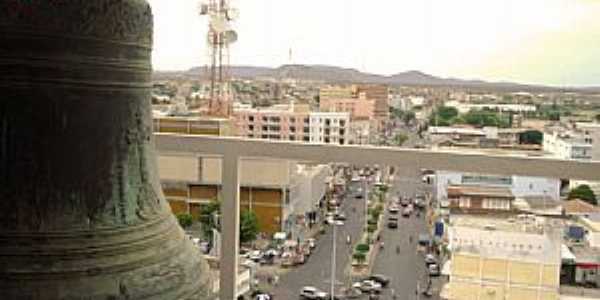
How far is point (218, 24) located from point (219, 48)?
9cm

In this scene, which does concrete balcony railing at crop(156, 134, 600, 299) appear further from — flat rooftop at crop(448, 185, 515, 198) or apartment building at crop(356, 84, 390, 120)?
apartment building at crop(356, 84, 390, 120)

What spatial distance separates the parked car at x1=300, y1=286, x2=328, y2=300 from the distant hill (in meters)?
0.72

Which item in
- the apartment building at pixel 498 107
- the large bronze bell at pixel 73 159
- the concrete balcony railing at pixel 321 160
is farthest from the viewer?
the apartment building at pixel 498 107

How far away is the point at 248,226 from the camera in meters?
2.28

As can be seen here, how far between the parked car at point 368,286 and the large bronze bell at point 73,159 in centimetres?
124

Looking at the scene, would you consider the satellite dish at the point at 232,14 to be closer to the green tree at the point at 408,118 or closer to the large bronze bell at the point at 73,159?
the green tree at the point at 408,118

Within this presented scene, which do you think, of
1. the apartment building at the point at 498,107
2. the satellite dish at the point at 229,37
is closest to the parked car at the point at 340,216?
the apartment building at the point at 498,107

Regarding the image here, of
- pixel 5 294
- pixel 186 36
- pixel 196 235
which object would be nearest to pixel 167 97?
pixel 186 36

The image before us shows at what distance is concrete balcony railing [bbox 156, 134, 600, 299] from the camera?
6.18ft

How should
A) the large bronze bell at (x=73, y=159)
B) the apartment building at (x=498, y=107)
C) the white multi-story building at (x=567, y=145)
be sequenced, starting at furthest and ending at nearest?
the apartment building at (x=498, y=107) → the white multi-story building at (x=567, y=145) → the large bronze bell at (x=73, y=159)

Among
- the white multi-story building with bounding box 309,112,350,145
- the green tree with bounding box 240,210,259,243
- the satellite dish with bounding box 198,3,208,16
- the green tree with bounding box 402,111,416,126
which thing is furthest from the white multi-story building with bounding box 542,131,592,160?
the satellite dish with bounding box 198,3,208,16

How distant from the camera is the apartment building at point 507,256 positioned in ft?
6.50

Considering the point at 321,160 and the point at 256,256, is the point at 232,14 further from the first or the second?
the point at 256,256

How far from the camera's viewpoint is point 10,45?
90 cm
